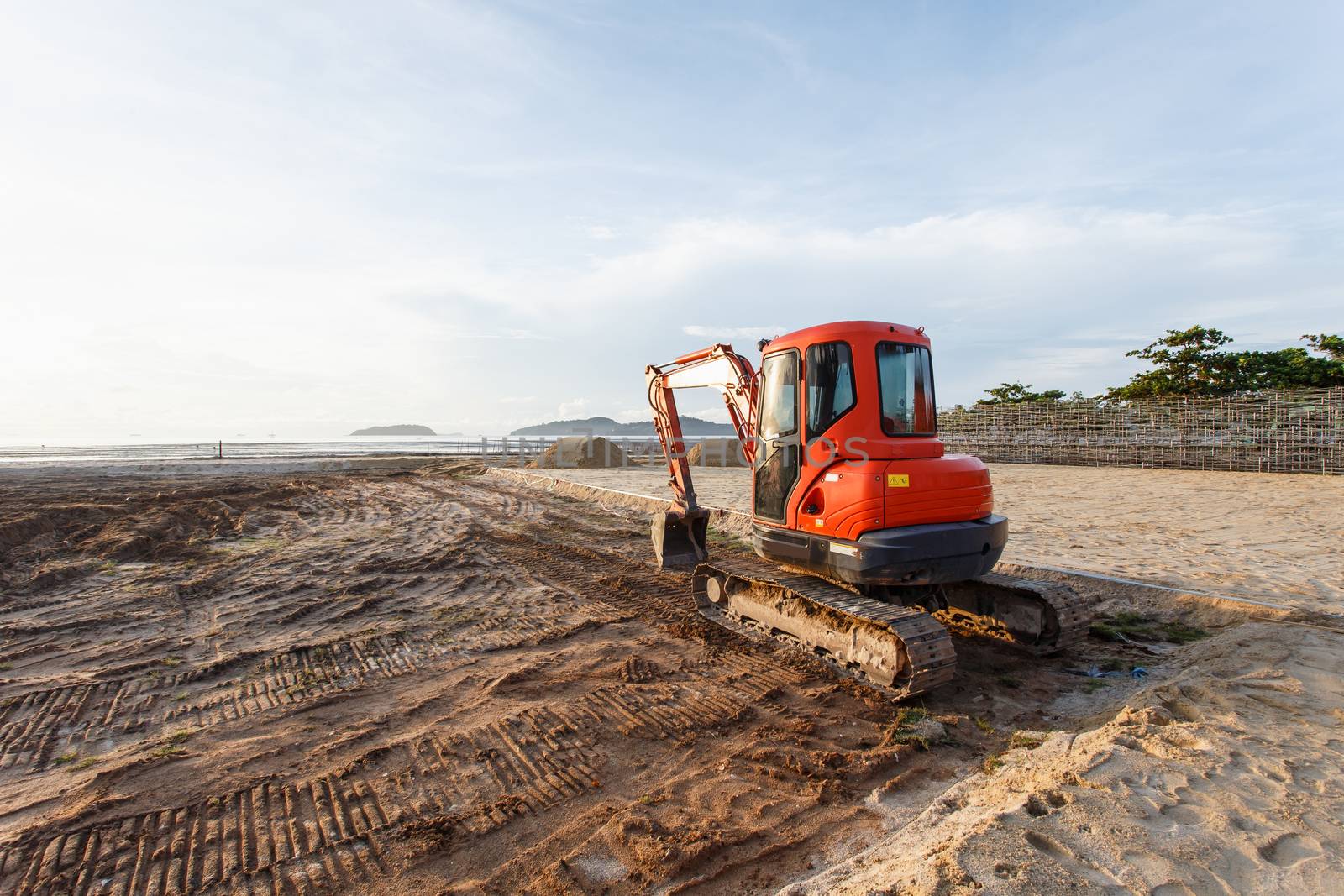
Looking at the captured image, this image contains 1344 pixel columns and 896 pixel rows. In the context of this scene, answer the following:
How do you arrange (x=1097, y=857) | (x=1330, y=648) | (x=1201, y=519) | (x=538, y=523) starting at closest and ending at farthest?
(x=1097, y=857), (x=1330, y=648), (x=1201, y=519), (x=538, y=523)

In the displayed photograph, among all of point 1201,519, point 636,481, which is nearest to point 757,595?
point 1201,519

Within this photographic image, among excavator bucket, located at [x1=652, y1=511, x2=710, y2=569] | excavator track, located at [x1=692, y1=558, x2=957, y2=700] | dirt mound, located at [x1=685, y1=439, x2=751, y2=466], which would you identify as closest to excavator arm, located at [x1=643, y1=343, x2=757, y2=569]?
excavator bucket, located at [x1=652, y1=511, x2=710, y2=569]

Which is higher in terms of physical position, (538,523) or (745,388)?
(745,388)

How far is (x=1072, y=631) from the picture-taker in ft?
17.9

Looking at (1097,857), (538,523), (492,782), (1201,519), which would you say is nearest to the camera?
(1097,857)

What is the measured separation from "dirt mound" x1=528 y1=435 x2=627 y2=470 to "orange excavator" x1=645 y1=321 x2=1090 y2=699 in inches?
821

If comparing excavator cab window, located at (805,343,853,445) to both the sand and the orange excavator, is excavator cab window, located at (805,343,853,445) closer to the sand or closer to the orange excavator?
the orange excavator

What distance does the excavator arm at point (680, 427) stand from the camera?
727 centimetres

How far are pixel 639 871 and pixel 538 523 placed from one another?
10.5 metres

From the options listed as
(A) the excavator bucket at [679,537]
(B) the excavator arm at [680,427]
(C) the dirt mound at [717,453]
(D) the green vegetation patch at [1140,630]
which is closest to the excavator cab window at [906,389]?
(B) the excavator arm at [680,427]

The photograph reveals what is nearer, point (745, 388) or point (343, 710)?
point (343, 710)

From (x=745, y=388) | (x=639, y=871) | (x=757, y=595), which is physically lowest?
(x=639, y=871)

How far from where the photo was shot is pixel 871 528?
4.96 meters

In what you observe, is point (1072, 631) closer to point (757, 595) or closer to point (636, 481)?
point (757, 595)
